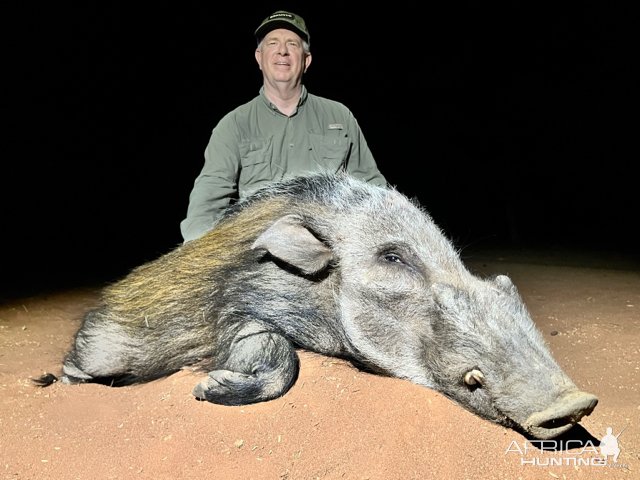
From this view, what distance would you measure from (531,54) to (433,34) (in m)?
1.66

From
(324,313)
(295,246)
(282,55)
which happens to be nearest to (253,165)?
(282,55)

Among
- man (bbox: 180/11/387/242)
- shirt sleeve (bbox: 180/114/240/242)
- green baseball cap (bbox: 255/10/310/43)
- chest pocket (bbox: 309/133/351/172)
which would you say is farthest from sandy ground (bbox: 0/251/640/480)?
green baseball cap (bbox: 255/10/310/43)

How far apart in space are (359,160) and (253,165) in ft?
2.51

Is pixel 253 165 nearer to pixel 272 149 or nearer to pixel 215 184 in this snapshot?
pixel 272 149

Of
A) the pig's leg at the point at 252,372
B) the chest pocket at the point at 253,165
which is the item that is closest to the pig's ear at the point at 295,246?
the pig's leg at the point at 252,372

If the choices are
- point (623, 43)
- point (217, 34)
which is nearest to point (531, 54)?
point (623, 43)

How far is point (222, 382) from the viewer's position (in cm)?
215

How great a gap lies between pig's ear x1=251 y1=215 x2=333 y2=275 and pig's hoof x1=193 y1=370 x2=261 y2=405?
51 cm

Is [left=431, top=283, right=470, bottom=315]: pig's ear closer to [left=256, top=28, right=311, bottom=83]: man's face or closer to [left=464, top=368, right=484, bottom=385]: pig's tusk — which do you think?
[left=464, top=368, right=484, bottom=385]: pig's tusk

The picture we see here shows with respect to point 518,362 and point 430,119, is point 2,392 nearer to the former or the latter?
point 518,362

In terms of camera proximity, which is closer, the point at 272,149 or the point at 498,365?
the point at 498,365

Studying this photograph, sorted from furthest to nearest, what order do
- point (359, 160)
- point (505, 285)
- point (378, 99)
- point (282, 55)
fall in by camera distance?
point (378, 99) < point (359, 160) < point (282, 55) < point (505, 285)

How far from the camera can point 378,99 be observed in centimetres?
1097

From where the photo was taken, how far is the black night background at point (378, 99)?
9133mm
